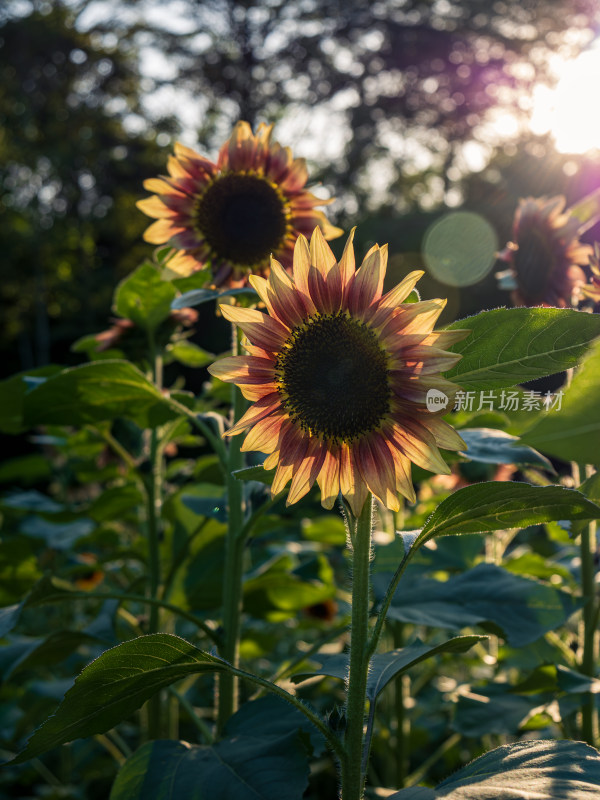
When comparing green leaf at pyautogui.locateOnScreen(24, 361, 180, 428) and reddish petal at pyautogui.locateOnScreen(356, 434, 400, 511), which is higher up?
green leaf at pyautogui.locateOnScreen(24, 361, 180, 428)

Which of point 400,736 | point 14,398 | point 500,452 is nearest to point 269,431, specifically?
point 500,452

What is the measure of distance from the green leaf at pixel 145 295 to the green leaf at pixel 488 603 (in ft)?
2.33

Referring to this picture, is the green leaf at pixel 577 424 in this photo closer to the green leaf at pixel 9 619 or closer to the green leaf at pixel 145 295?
the green leaf at pixel 9 619

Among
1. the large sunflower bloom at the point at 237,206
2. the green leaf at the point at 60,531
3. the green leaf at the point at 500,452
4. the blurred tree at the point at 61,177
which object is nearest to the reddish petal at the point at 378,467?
the green leaf at the point at 500,452

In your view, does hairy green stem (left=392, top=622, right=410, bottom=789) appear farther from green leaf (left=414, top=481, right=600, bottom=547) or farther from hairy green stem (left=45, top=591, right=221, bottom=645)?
green leaf (left=414, top=481, right=600, bottom=547)

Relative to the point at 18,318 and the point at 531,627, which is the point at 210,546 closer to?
the point at 531,627

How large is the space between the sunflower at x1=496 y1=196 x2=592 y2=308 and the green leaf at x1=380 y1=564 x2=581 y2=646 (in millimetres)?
617

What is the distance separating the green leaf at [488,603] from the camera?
3.56ft

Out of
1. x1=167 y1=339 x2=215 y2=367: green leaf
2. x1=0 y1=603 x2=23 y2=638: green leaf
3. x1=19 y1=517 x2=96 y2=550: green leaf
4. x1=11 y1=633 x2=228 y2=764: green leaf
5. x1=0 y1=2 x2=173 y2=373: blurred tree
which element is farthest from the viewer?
x1=0 y1=2 x2=173 y2=373: blurred tree

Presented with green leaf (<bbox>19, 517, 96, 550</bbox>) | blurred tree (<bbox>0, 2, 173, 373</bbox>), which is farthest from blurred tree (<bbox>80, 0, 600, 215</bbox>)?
green leaf (<bbox>19, 517, 96, 550</bbox>)

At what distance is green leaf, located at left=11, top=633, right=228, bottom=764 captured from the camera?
77 centimetres

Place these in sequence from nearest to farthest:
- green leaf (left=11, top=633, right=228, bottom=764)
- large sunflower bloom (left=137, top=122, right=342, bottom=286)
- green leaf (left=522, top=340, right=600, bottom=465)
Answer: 1. green leaf (left=522, top=340, right=600, bottom=465)
2. green leaf (left=11, top=633, right=228, bottom=764)
3. large sunflower bloom (left=137, top=122, right=342, bottom=286)

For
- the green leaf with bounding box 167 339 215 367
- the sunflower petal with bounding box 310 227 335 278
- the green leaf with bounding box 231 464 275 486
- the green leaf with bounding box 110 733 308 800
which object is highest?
the sunflower petal with bounding box 310 227 335 278

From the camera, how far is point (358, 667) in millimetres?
827
